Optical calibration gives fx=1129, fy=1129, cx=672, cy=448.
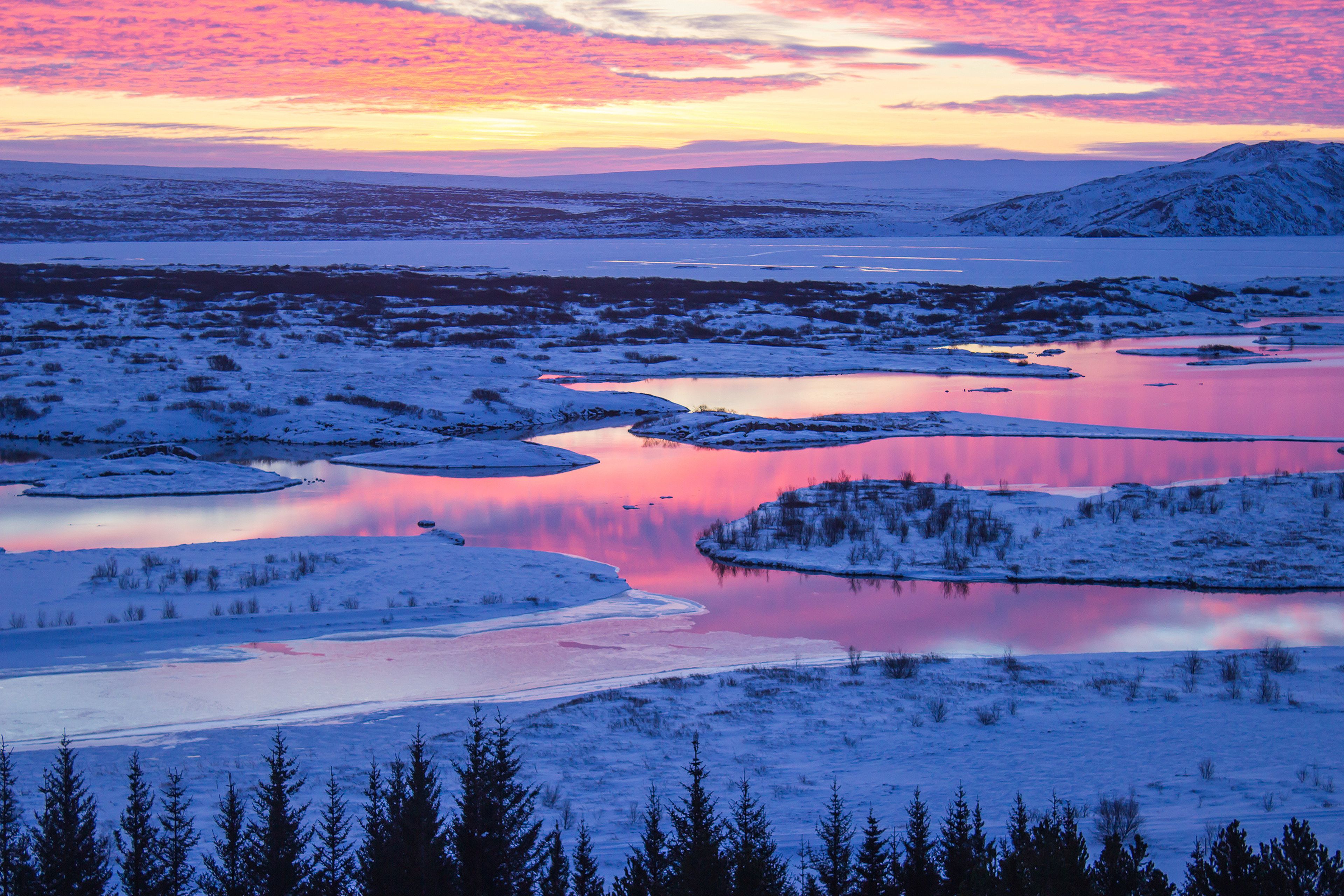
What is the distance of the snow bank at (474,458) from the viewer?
65.5ft

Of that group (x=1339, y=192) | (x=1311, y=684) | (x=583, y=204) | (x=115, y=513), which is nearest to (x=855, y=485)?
(x=1311, y=684)

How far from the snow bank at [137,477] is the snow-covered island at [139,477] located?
0.01m

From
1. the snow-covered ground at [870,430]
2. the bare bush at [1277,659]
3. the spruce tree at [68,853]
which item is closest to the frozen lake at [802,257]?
the snow-covered ground at [870,430]

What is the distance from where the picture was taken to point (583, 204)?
14875 centimetres

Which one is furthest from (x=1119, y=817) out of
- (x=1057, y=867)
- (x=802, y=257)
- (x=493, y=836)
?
(x=802, y=257)

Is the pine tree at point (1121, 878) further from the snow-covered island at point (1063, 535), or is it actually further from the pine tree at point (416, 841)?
the snow-covered island at point (1063, 535)

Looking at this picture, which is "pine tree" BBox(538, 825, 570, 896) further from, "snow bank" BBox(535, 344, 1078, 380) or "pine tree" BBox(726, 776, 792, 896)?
"snow bank" BBox(535, 344, 1078, 380)

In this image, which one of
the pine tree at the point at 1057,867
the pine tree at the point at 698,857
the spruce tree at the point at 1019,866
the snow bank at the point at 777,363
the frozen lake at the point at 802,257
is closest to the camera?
the pine tree at the point at 1057,867

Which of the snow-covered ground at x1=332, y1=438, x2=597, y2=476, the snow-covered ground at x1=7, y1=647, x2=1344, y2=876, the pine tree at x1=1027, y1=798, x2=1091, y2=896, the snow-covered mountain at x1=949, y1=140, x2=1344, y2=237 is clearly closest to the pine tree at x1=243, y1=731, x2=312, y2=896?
the snow-covered ground at x1=7, y1=647, x2=1344, y2=876

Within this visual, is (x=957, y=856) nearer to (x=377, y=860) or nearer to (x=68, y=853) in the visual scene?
(x=377, y=860)

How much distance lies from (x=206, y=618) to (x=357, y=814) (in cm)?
515

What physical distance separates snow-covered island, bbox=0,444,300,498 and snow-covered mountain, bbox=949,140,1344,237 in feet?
286

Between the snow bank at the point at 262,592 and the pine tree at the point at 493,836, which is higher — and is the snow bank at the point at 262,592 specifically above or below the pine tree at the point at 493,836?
below

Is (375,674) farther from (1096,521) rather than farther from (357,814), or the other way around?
(1096,521)
